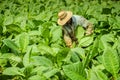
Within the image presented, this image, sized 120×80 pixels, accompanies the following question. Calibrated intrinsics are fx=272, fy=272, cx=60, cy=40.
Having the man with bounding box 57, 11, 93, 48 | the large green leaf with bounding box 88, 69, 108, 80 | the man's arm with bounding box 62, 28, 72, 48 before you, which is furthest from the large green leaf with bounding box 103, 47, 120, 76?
the man with bounding box 57, 11, 93, 48

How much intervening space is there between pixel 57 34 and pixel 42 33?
19 centimetres

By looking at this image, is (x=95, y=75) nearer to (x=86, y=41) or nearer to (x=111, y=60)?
(x=111, y=60)

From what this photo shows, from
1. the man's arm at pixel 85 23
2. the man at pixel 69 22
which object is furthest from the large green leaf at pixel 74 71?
the man at pixel 69 22

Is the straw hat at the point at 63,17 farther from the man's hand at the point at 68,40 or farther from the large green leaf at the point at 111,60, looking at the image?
the large green leaf at the point at 111,60

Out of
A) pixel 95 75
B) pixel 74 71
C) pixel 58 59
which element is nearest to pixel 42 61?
pixel 58 59

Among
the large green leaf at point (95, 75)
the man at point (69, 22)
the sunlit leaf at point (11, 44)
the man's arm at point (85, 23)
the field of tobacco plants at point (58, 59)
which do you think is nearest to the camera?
the large green leaf at point (95, 75)

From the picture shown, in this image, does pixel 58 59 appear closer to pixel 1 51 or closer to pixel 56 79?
pixel 56 79

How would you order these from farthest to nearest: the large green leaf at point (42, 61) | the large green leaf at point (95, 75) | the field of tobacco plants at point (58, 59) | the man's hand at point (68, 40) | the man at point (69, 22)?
1. the man at point (69, 22)
2. the man's hand at point (68, 40)
3. the large green leaf at point (42, 61)
4. the field of tobacco plants at point (58, 59)
5. the large green leaf at point (95, 75)

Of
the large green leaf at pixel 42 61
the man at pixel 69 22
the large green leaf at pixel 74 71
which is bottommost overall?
the man at pixel 69 22

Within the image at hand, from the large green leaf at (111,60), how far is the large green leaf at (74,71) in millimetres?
184

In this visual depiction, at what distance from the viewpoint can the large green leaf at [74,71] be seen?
1588 mm

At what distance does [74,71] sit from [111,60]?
257 millimetres

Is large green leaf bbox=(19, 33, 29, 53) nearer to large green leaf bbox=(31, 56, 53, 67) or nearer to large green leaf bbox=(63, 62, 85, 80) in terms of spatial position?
large green leaf bbox=(31, 56, 53, 67)

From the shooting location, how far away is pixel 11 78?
223 cm
